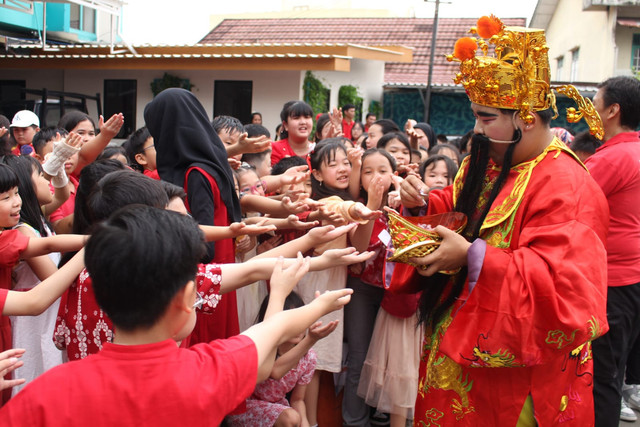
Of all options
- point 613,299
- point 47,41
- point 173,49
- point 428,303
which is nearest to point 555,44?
point 173,49

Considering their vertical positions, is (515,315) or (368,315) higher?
(515,315)

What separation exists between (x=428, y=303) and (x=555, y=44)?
20.3 m

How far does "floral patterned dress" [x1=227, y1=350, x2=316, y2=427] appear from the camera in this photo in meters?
2.97

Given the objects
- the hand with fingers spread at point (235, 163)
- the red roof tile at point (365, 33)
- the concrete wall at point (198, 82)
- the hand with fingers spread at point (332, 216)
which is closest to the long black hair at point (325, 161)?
the hand with fingers spread at point (235, 163)

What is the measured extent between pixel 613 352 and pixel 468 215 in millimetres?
1585

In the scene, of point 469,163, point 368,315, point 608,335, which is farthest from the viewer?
point 368,315

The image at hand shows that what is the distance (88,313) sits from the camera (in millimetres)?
2324

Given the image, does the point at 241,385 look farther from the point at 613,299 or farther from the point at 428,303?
the point at 613,299

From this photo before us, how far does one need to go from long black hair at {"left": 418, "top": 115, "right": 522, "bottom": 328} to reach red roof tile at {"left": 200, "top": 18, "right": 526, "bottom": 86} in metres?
17.1

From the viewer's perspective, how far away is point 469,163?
254cm

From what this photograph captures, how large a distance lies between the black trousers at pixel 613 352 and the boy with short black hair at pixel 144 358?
252 centimetres

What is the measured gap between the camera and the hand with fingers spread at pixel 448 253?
215 centimetres

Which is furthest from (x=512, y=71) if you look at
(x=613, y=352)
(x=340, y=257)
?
(x=613, y=352)

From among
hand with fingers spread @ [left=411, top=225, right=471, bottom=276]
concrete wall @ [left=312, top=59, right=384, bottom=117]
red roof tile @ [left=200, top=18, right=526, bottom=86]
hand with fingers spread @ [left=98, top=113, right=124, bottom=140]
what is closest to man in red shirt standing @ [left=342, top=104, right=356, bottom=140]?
concrete wall @ [left=312, top=59, right=384, bottom=117]
